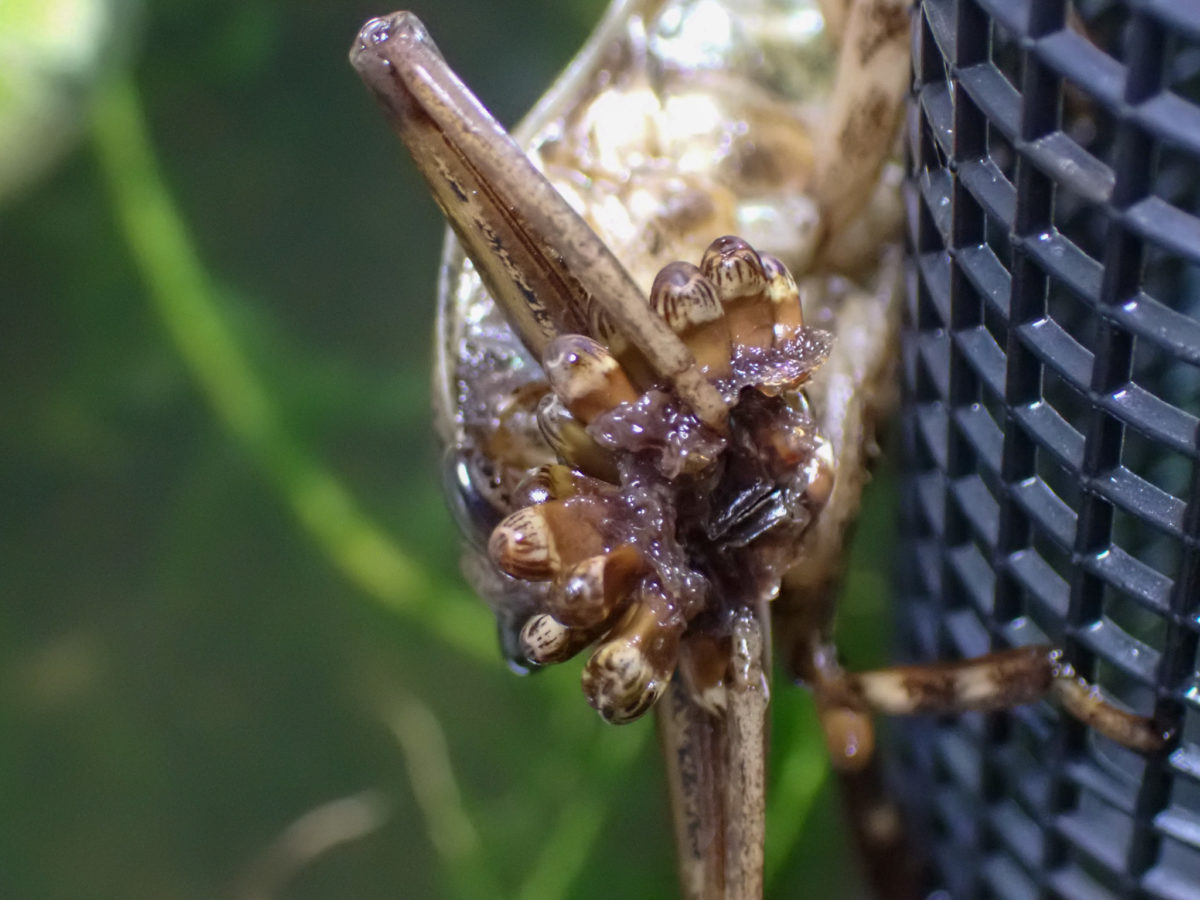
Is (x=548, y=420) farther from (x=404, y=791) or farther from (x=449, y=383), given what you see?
(x=404, y=791)

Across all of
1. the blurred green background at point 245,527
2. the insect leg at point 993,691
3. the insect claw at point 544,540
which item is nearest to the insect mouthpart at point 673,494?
the insect claw at point 544,540

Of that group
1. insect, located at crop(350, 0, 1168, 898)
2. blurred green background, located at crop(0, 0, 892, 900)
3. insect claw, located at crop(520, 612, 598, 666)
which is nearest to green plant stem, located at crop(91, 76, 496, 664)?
blurred green background, located at crop(0, 0, 892, 900)

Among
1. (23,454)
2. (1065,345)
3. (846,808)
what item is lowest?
(846,808)

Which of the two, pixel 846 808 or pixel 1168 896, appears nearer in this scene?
pixel 1168 896

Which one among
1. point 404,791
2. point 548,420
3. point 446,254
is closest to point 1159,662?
point 548,420

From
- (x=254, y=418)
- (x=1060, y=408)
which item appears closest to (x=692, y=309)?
(x=1060, y=408)

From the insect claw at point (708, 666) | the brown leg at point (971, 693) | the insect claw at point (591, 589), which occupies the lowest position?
the brown leg at point (971, 693)

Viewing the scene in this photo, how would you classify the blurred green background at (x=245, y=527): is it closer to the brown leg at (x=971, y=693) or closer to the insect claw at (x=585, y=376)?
the brown leg at (x=971, y=693)
